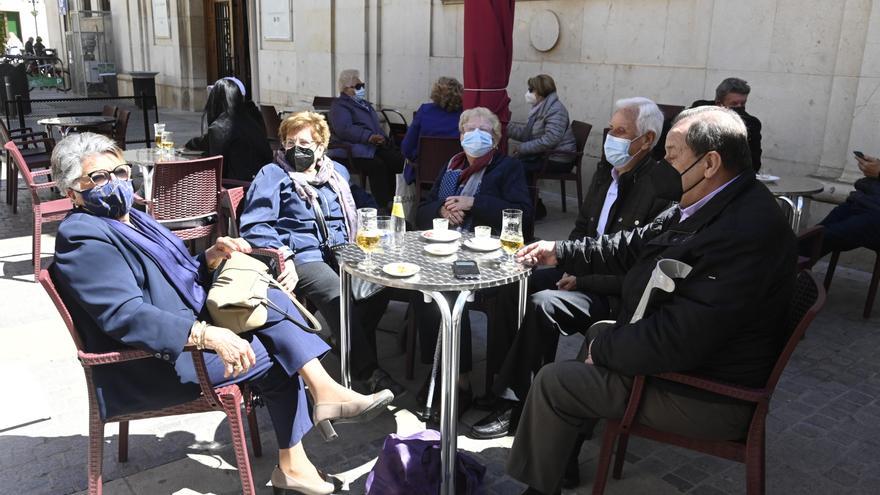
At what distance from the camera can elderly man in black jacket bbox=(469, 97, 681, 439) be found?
3.04m

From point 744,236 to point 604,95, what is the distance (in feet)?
17.9

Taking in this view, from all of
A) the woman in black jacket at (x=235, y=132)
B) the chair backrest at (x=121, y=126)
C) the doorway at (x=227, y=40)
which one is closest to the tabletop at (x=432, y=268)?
the woman in black jacket at (x=235, y=132)

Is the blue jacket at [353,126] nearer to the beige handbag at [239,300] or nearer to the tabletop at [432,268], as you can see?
the tabletop at [432,268]

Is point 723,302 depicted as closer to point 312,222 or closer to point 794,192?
point 312,222

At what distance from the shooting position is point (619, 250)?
10.1 ft

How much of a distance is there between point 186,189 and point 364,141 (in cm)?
265

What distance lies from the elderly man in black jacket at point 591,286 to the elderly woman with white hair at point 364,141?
3.85 metres

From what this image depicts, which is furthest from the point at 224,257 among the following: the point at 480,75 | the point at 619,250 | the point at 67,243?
the point at 480,75

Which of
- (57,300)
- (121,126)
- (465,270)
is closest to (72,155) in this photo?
(57,300)

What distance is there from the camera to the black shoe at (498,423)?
307 cm

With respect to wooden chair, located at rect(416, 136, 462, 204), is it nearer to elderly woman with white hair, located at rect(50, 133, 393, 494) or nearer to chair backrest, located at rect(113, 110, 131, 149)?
elderly woman with white hair, located at rect(50, 133, 393, 494)

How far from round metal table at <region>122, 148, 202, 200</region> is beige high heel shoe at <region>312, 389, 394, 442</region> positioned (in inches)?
116

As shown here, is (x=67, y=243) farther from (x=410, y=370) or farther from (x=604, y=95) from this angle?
(x=604, y=95)

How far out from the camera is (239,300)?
2.54 m
